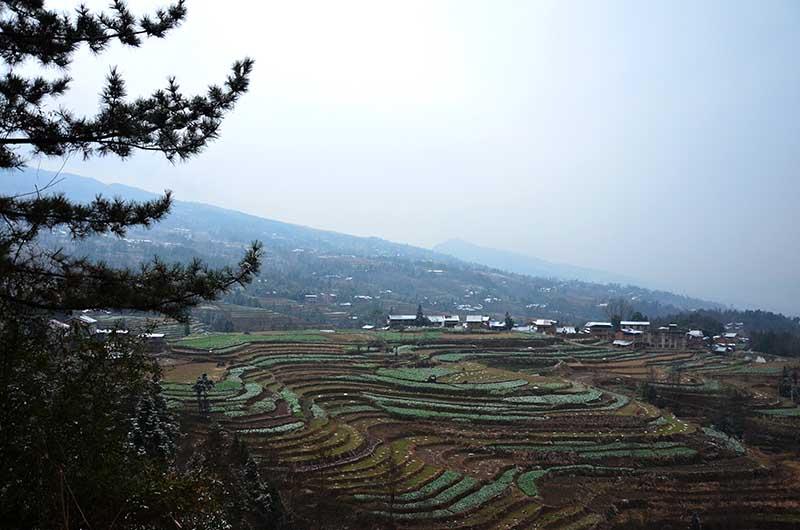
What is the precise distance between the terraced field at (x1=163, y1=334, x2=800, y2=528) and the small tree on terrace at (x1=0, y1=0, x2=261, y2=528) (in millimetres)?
11799

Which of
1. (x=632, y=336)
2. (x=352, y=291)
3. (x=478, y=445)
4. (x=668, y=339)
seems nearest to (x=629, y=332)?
(x=632, y=336)

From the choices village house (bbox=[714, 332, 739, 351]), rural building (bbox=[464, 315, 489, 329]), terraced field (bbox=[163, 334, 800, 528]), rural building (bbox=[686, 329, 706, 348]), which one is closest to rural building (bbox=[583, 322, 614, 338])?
rural building (bbox=[686, 329, 706, 348])

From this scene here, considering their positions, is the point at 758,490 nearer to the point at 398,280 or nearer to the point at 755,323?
the point at 755,323

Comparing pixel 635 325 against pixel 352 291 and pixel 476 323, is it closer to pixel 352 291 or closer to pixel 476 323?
pixel 476 323

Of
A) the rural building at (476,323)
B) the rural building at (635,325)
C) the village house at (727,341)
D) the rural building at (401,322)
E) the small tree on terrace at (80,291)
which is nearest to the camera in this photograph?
the small tree on terrace at (80,291)

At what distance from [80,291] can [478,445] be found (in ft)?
67.3

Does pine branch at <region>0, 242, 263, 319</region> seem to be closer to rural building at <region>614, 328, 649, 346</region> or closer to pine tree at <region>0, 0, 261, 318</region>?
pine tree at <region>0, 0, 261, 318</region>

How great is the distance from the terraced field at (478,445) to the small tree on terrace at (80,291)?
1180cm

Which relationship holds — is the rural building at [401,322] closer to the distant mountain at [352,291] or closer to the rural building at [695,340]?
the distant mountain at [352,291]

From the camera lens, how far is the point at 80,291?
18.3 feet

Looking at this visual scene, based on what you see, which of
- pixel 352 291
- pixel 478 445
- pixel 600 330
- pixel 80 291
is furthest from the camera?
pixel 352 291

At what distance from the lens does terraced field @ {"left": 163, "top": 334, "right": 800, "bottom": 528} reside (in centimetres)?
1764

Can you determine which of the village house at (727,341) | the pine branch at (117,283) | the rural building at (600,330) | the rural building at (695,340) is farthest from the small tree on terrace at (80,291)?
the village house at (727,341)

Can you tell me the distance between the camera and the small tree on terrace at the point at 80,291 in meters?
5.23
